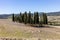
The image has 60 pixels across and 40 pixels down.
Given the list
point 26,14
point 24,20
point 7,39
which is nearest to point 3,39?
point 7,39

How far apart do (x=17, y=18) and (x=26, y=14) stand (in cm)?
535

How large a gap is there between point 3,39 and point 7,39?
579mm

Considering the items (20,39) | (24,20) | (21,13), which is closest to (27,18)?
(24,20)

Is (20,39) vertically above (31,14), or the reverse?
(31,14)

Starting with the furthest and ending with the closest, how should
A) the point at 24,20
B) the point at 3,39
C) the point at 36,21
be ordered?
the point at 36,21 → the point at 24,20 → the point at 3,39

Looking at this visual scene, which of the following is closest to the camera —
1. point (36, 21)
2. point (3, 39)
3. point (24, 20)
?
point (3, 39)

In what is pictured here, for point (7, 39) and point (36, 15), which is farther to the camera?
point (36, 15)

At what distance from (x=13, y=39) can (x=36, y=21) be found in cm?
6879

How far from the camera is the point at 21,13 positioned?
9594cm

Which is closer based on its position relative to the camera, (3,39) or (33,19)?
(3,39)

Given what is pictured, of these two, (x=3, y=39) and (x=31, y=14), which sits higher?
(x=31, y=14)

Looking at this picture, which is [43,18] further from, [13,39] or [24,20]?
[13,39]

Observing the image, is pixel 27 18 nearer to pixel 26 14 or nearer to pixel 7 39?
pixel 26 14

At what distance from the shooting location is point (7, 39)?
23500mm
